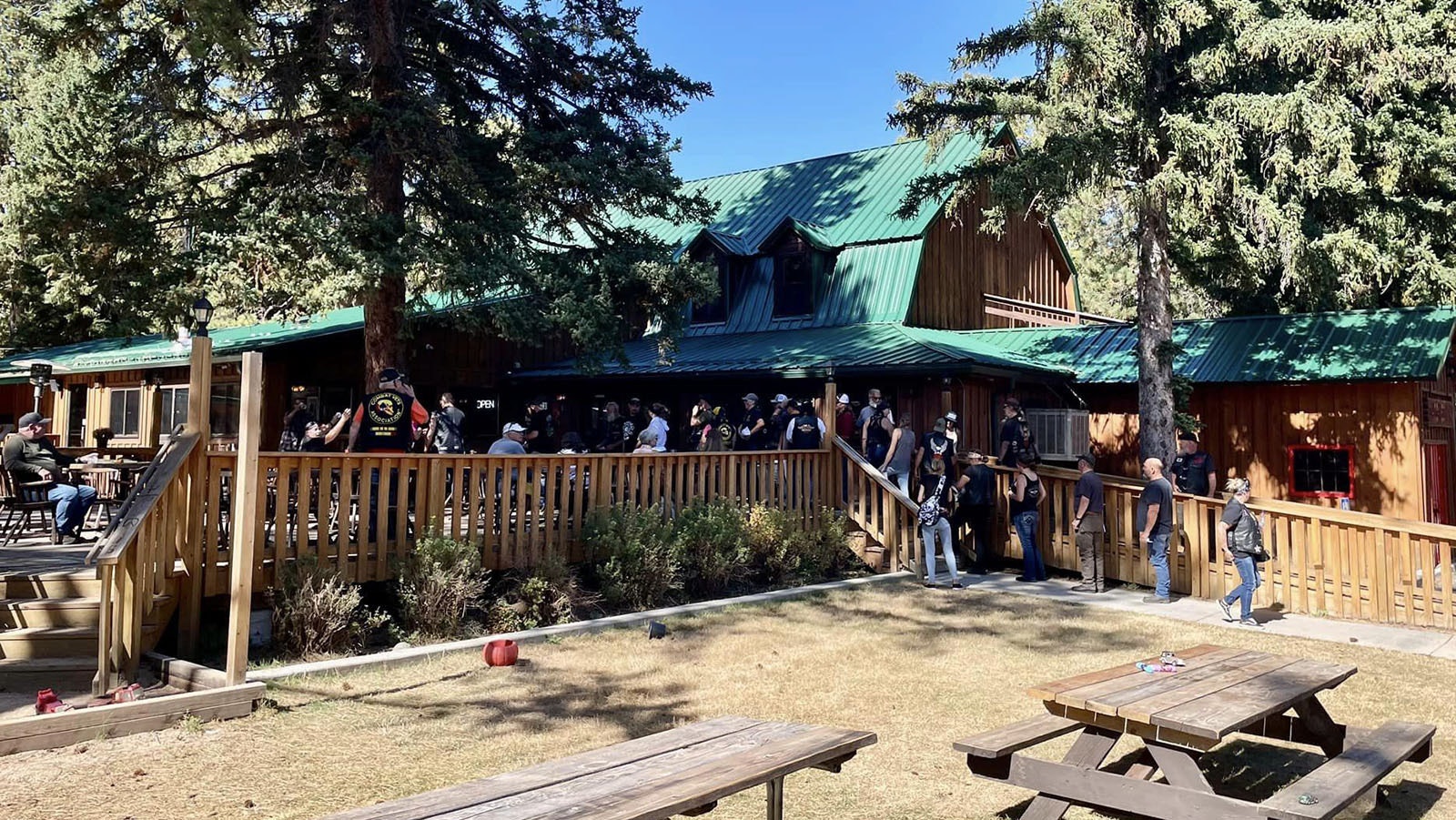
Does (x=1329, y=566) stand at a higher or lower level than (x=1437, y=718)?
higher

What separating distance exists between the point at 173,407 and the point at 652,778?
1953 centimetres

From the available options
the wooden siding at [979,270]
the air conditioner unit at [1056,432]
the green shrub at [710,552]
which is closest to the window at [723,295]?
the wooden siding at [979,270]

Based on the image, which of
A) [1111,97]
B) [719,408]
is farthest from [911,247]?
[1111,97]

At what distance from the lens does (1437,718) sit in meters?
6.59

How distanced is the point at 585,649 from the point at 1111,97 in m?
10.3

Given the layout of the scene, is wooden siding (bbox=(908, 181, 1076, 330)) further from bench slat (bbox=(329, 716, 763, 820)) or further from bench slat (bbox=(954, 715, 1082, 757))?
bench slat (bbox=(329, 716, 763, 820))

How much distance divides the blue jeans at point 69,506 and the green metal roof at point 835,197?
11.6 m

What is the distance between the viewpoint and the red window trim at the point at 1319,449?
1559cm

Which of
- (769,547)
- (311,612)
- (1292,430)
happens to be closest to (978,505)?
(769,547)

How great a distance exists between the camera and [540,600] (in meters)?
8.90

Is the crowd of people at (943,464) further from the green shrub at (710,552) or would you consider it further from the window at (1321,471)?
the window at (1321,471)

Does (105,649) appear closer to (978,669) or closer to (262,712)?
(262,712)

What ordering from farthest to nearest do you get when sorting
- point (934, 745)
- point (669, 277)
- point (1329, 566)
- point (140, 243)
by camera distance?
1. point (669, 277)
2. point (140, 243)
3. point (1329, 566)
4. point (934, 745)

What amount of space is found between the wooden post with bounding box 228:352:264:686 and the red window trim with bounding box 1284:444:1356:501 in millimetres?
15519
